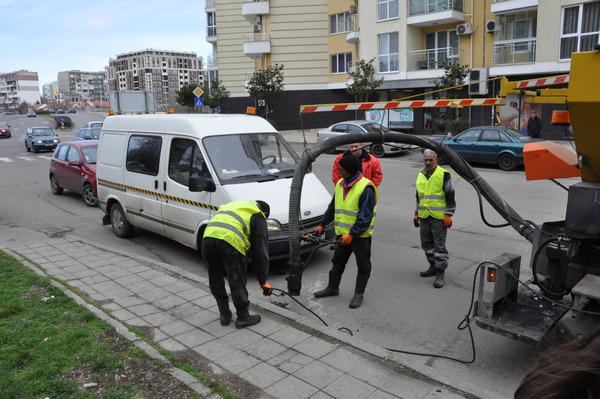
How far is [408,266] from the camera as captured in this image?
7.70 m

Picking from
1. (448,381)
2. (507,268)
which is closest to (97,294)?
(448,381)

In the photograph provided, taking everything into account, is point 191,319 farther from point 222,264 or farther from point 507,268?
point 507,268

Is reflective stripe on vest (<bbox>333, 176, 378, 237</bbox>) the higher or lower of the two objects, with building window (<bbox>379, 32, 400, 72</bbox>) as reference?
lower

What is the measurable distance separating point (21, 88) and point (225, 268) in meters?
204

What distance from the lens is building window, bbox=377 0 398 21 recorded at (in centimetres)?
3070

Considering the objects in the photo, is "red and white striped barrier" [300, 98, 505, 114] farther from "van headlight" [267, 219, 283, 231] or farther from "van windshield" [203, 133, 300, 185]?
"van headlight" [267, 219, 283, 231]

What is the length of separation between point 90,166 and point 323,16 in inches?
1190

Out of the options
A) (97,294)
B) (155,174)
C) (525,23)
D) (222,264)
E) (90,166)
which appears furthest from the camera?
(525,23)

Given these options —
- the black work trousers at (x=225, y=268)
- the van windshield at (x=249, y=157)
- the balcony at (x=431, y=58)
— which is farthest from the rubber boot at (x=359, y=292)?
the balcony at (x=431, y=58)

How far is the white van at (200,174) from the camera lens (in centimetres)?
722

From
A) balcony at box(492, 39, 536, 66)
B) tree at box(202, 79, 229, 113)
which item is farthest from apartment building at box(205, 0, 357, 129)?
balcony at box(492, 39, 536, 66)

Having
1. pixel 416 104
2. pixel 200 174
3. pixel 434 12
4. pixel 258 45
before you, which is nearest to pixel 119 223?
pixel 200 174

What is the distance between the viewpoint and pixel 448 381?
4.11m

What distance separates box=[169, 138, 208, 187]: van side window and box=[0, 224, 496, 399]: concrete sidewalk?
1416 millimetres
